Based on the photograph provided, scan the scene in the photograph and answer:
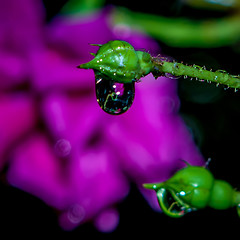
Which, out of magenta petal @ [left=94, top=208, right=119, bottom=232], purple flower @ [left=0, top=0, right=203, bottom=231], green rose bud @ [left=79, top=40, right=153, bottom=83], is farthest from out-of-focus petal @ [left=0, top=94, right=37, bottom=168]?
green rose bud @ [left=79, top=40, right=153, bottom=83]

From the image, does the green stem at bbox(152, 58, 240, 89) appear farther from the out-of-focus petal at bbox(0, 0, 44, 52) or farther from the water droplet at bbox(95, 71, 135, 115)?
the out-of-focus petal at bbox(0, 0, 44, 52)

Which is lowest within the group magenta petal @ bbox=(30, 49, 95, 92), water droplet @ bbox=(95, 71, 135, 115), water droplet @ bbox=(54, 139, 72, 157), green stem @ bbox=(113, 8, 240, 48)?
water droplet @ bbox=(54, 139, 72, 157)

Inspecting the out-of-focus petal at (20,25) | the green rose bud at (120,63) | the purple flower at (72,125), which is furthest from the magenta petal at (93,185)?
the green rose bud at (120,63)

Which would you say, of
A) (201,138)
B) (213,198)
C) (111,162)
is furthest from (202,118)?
(213,198)

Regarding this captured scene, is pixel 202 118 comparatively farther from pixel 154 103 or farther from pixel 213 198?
pixel 213 198

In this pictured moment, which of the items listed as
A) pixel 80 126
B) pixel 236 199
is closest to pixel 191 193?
pixel 236 199

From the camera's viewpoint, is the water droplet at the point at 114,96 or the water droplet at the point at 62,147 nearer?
the water droplet at the point at 114,96

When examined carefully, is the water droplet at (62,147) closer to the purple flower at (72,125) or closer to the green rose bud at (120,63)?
the purple flower at (72,125)
